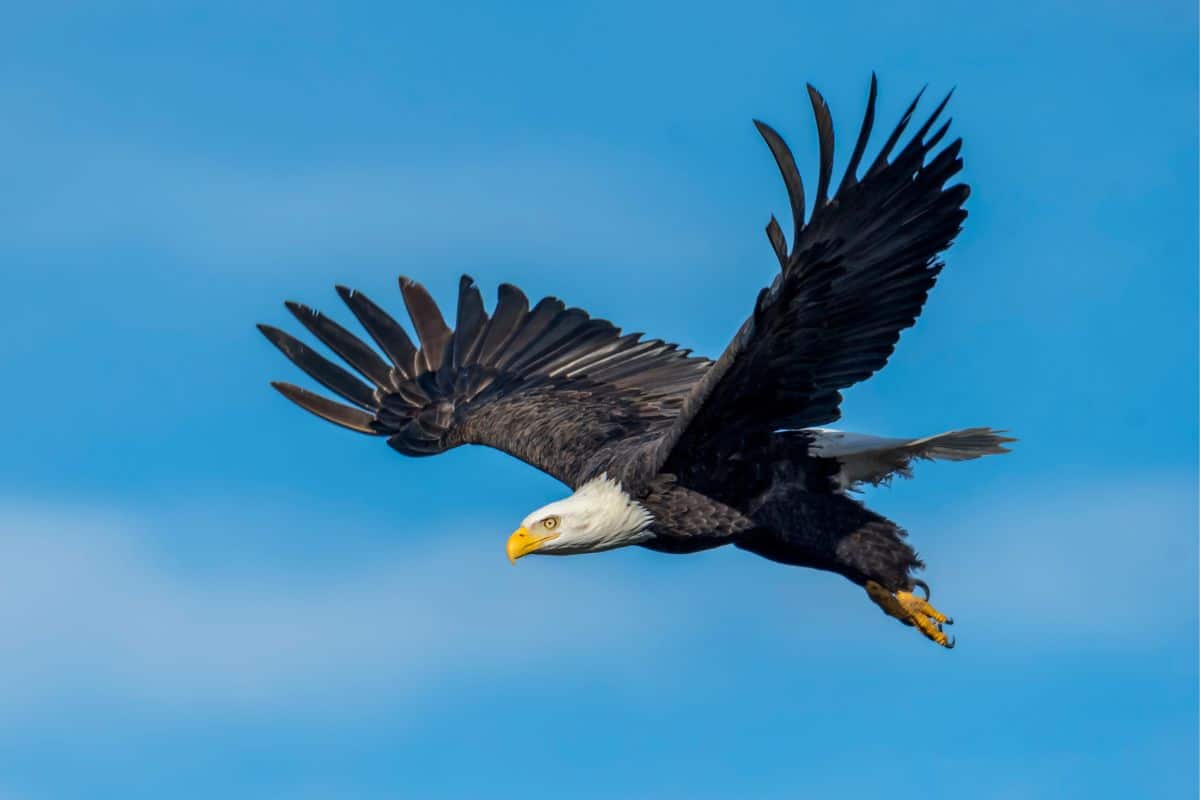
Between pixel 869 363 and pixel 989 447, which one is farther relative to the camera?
pixel 989 447

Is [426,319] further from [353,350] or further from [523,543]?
[523,543]

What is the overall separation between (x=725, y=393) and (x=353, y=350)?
4375mm

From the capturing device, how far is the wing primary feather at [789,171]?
9.52 meters

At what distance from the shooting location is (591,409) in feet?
43.5

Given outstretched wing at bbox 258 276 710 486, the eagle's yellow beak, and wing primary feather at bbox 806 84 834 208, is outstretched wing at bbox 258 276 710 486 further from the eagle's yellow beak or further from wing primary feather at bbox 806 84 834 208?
wing primary feather at bbox 806 84 834 208

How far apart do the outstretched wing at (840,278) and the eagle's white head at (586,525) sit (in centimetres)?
45

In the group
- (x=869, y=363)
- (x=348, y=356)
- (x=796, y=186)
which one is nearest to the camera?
(x=796, y=186)

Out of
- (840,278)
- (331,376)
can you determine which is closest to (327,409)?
(331,376)

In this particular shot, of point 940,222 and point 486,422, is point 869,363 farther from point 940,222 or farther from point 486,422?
point 486,422

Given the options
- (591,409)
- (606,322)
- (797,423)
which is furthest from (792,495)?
(606,322)

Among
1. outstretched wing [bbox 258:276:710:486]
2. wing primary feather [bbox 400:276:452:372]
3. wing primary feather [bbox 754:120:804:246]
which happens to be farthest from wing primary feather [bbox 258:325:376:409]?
wing primary feather [bbox 754:120:804:246]

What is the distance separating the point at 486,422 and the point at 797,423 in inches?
123

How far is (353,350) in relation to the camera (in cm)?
1438

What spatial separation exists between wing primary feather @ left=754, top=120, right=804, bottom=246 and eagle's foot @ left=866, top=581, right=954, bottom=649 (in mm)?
2525
